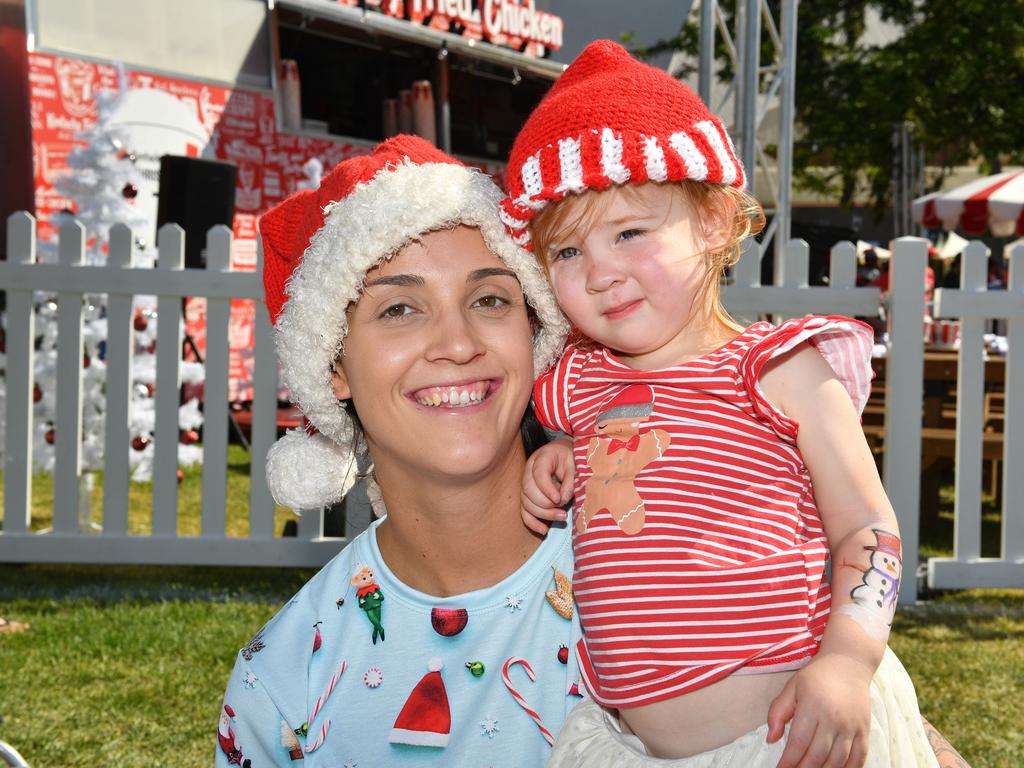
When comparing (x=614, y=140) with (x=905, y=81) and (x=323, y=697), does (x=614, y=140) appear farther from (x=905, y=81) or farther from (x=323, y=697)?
(x=905, y=81)

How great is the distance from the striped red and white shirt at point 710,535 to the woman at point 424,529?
0.73 feet

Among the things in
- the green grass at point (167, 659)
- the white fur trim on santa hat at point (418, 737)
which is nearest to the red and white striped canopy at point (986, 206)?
the green grass at point (167, 659)

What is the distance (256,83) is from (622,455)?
1070 centimetres

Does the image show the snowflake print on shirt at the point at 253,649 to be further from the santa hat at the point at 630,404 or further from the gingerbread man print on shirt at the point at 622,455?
the santa hat at the point at 630,404

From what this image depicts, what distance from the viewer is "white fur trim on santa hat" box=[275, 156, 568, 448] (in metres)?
1.96

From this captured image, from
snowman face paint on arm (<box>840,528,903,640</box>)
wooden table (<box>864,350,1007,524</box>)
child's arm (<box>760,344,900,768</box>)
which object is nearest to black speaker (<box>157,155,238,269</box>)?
wooden table (<box>864,350,1007,524</box>)

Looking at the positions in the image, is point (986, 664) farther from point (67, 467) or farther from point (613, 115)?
point (67, 467)

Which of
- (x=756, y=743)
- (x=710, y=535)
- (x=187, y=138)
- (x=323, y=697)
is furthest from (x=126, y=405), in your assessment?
(x=187, y=138)

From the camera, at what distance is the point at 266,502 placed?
5281 mm

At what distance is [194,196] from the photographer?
865cm

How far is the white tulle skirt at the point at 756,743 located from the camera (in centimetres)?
158

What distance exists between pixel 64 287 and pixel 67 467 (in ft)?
2.88

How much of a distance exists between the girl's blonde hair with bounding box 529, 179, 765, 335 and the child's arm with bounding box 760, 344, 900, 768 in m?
0.24

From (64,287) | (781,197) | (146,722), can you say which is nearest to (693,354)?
(146,722)
